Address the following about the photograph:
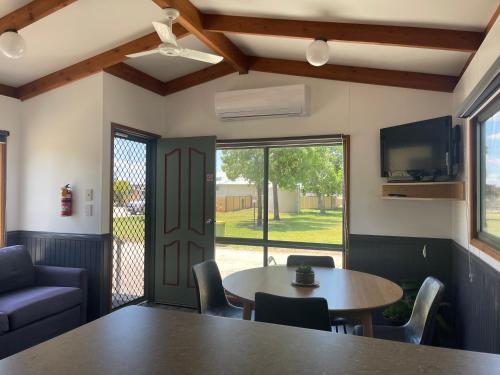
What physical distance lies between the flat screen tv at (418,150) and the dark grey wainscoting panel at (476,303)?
677mm

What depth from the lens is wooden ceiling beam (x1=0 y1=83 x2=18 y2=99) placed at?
13.1 feet

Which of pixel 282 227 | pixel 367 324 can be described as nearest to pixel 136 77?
pixel 282 227

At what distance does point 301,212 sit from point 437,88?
1.80 metres

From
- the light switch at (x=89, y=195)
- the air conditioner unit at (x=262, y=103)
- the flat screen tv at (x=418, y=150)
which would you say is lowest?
the light switch at (x=89, y=195)

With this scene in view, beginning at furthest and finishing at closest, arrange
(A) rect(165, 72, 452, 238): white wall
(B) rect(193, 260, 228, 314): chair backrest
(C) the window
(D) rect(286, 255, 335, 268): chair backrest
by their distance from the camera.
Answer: (A) rect(165, 72, 452, 238): white wall
(D) rect(286, 255, 335, 268): chair backrest
(B) rect(193, 260, 228, 314): chair backrest
(C) the window

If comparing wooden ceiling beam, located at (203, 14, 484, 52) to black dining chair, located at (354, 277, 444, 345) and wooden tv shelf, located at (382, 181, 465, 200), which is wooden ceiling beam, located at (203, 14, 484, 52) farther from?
black dining chair, located at (354, 277, 444, 345)

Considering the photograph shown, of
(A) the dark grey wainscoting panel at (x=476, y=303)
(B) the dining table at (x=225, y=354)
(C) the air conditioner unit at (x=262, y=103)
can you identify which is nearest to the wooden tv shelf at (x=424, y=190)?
(A) the dark grey wainscoting panel at (x=476, y=303)

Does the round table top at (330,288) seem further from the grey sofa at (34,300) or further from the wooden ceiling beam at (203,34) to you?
the wooden ceiling beam at (203,34)

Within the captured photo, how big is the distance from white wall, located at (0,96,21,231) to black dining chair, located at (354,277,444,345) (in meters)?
3.65

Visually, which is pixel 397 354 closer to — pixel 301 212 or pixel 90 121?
pixel 301 212

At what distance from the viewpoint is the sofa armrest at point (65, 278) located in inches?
141

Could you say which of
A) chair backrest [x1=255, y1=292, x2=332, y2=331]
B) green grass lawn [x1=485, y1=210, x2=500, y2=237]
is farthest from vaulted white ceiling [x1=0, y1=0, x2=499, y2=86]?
chair backrest [x1=255, y1=292, x2=332, y2=331]

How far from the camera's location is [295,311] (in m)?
1.95

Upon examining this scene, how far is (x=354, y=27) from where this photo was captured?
9.32 ft
